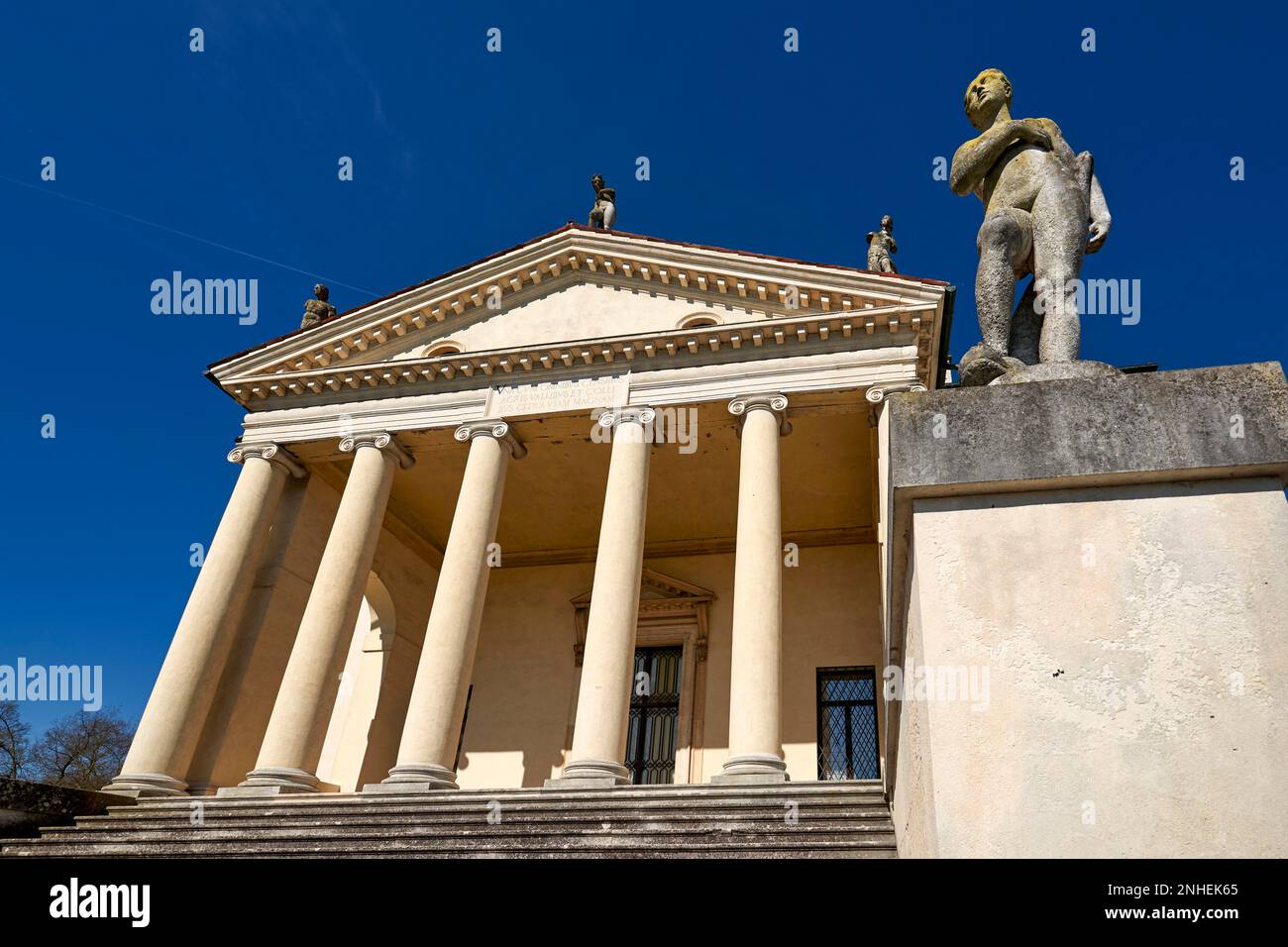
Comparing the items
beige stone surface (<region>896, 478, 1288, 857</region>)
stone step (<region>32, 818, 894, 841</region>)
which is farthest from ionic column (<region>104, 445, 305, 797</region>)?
beige stone surface (<region>896, 478, 1288, 857</region>)

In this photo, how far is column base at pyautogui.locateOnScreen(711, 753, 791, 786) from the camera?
12.0 meters

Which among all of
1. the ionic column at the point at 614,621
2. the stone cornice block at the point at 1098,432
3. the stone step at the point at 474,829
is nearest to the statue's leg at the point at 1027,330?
the stone cornice block at the point at 1098,432

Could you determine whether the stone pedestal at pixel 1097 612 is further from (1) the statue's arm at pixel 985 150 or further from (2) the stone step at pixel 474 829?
(2) the stone step at pixel 474 829

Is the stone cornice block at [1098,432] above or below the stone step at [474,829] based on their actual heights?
above

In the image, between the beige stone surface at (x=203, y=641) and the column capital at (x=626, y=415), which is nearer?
the beige stone surface at (x=203, y=641)

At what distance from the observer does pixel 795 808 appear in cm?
1080

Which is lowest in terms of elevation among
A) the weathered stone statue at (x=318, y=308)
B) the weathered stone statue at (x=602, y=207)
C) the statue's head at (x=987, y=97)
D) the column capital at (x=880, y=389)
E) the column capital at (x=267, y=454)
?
the statue's head at (x=987, y=97)

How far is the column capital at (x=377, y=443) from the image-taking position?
17.5 metres

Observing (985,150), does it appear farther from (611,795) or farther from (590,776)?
(590,776)

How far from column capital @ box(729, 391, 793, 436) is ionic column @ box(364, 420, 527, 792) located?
14.7 feet

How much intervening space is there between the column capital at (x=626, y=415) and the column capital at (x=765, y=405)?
1.58 meters
